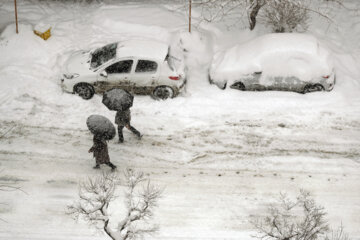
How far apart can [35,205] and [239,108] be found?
234 inches

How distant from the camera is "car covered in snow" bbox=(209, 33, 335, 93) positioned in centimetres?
1109

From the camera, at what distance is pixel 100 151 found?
896 centimetres

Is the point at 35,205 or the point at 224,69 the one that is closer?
the point at 35,205

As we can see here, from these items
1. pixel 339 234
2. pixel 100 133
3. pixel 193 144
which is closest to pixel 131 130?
pixel 100 133

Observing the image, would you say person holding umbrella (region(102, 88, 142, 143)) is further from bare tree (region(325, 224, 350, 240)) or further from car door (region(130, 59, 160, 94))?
bare tree (region(325, 224, 350, 240))

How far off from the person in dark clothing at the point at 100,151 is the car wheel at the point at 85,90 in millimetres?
2738

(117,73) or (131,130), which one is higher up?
(117,73)

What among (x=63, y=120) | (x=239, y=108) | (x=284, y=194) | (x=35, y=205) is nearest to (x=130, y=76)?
A: (x=63, y=120)

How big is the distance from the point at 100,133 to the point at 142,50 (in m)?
Answer: 3.62

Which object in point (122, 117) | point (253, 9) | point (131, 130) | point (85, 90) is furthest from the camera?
point (253, 9)

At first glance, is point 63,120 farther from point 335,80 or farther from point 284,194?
point 335,80

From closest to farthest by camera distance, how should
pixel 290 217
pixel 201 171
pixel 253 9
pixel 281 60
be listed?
pixel 290 217, pixel 201 171, pixel 281 60, pixel 253 9

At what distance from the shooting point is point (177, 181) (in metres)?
9.21

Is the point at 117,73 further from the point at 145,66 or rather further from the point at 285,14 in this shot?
the point at 285,14
